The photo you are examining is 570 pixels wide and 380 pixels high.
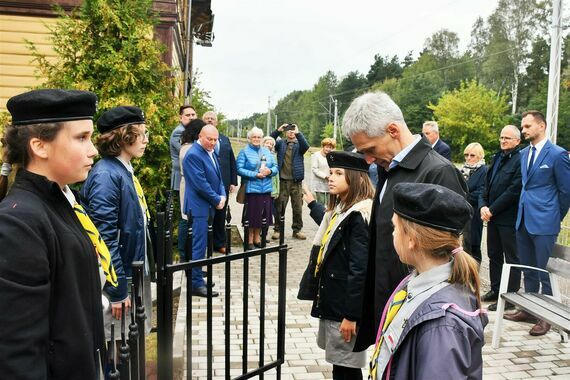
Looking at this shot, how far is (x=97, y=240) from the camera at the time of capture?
2.33m

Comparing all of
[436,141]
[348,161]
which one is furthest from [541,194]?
[348,161]

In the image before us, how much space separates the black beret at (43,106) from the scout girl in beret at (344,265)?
181 centimetres

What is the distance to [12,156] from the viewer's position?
1.85m

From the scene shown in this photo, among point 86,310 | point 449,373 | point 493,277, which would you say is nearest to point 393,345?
point 449,373

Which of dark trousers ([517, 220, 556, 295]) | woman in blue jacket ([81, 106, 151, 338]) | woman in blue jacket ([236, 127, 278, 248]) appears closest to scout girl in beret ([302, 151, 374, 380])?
woman in blue jacket ([81, 106, 151, 338])

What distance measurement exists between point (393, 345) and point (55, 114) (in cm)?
150

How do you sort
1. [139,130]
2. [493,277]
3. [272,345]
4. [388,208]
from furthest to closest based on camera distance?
[493,277] → [272,345] → [139,130] → [388,208]

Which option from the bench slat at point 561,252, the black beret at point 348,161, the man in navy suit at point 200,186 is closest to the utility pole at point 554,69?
the bench slat at point 561,252

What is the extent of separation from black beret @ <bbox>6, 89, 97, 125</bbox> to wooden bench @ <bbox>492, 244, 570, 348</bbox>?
13.1 ft

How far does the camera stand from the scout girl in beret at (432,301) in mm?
1716

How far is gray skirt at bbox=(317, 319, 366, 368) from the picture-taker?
3145 millimetres

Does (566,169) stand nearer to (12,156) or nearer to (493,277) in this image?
(493,277)

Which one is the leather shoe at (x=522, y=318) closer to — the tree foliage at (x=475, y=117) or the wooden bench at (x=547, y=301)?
the wooden bench at (x=547, y=301)

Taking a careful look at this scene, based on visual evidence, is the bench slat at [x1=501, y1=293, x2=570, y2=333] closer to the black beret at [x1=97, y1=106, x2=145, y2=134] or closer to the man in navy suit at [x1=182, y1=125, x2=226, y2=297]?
the man in navy suit at [x1=182, y1=125, x2=226, y2=297]
